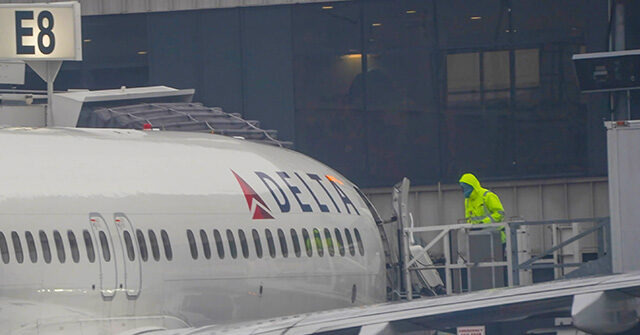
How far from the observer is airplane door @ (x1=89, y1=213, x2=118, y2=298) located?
1176cm

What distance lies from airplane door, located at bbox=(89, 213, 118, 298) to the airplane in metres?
0.01

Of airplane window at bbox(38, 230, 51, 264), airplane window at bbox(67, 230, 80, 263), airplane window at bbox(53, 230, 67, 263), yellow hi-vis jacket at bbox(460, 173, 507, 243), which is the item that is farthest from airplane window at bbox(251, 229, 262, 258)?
yellow hi-vis jacket at bbox(460, 173, 507, 243)

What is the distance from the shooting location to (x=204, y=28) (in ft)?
102

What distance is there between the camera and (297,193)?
589 inches

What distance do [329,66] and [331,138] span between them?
166 cm

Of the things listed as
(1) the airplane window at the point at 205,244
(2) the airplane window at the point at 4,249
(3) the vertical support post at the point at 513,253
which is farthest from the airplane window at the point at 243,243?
(3) the vertical support post at the point at 513,253

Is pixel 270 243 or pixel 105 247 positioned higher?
pixel 105 247

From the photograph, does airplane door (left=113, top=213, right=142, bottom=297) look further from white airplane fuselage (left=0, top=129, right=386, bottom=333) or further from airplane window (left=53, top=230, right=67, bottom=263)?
airplane window (left=53, top=230, right=67, bottom=263)

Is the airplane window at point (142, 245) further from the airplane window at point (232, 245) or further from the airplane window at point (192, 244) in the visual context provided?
the airplane window at point (232, 245)

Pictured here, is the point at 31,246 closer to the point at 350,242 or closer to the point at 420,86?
the point at 350,242

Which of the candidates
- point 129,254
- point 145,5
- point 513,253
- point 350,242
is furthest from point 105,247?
point 145,5

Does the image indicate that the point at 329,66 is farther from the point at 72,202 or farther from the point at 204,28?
the point at 72,202

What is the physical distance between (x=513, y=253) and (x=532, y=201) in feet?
39.1

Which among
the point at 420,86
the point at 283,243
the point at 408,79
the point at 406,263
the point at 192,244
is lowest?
the point at 406,263
